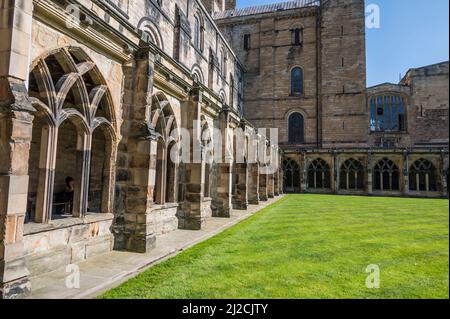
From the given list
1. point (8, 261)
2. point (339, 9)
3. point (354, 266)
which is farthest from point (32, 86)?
point (339, 9)

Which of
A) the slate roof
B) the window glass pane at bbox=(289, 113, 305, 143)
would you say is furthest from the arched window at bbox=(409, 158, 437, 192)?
the slate roof

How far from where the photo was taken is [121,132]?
6500mm

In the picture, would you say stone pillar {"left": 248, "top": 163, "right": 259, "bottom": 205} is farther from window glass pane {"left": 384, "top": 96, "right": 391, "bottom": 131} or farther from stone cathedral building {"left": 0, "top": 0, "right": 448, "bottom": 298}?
window glass pane {"left": 384, "top": 96, "right": 391, "bottom": 131}

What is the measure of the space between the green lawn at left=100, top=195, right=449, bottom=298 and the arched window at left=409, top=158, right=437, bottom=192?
2046 cm

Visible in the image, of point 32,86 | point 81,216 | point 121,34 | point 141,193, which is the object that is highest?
point 121,34

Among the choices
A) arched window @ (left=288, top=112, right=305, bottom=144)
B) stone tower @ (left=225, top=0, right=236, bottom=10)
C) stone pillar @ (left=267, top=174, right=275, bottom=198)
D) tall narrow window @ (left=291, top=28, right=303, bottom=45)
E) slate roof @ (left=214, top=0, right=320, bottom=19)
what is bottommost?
stone pillar @ (left=267, top=174, right=275, bottom=198)

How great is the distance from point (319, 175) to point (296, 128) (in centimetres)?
648

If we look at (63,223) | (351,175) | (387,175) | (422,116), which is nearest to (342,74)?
(422,116)

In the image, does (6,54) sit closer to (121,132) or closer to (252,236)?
(121,132)

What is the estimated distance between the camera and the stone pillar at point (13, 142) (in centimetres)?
367

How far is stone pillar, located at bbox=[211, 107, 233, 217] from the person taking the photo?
38.8 feet

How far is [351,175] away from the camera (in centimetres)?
2795

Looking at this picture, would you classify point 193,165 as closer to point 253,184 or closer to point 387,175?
point 253,184
